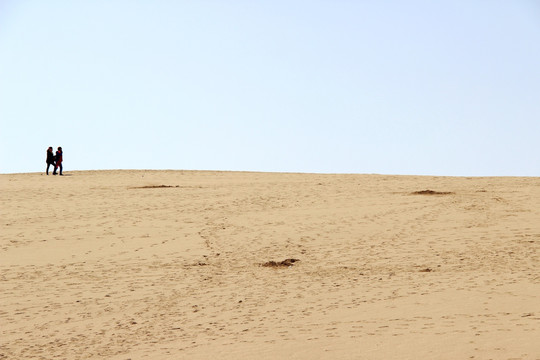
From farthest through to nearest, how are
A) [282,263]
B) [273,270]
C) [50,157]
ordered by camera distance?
[50,157], [282,263], [273,270]

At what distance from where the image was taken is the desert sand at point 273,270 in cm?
906

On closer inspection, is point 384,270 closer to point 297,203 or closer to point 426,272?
point 426,272

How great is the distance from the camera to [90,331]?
1027 cm

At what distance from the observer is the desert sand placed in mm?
9062

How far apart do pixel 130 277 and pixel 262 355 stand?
6555 millimetres

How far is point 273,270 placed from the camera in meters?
14.5

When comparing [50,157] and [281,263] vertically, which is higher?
[50,157]

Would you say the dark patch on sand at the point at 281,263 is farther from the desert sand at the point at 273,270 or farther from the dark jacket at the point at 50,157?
the dark jacket at the point at 50,157

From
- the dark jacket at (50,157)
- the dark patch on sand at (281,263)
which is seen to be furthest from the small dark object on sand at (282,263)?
the dark jacket at (50,157)

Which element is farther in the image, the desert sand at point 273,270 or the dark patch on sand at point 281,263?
the dark patch on sand at point 281,263

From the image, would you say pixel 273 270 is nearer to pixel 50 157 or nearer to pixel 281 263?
pixel 281 263

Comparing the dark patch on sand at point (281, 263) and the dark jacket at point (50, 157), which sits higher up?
the dark jacket at point (50, 157)

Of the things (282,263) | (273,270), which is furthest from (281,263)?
(273,270)

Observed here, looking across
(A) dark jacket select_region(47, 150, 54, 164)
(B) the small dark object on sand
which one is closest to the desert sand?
(B) the small dark object on sand
